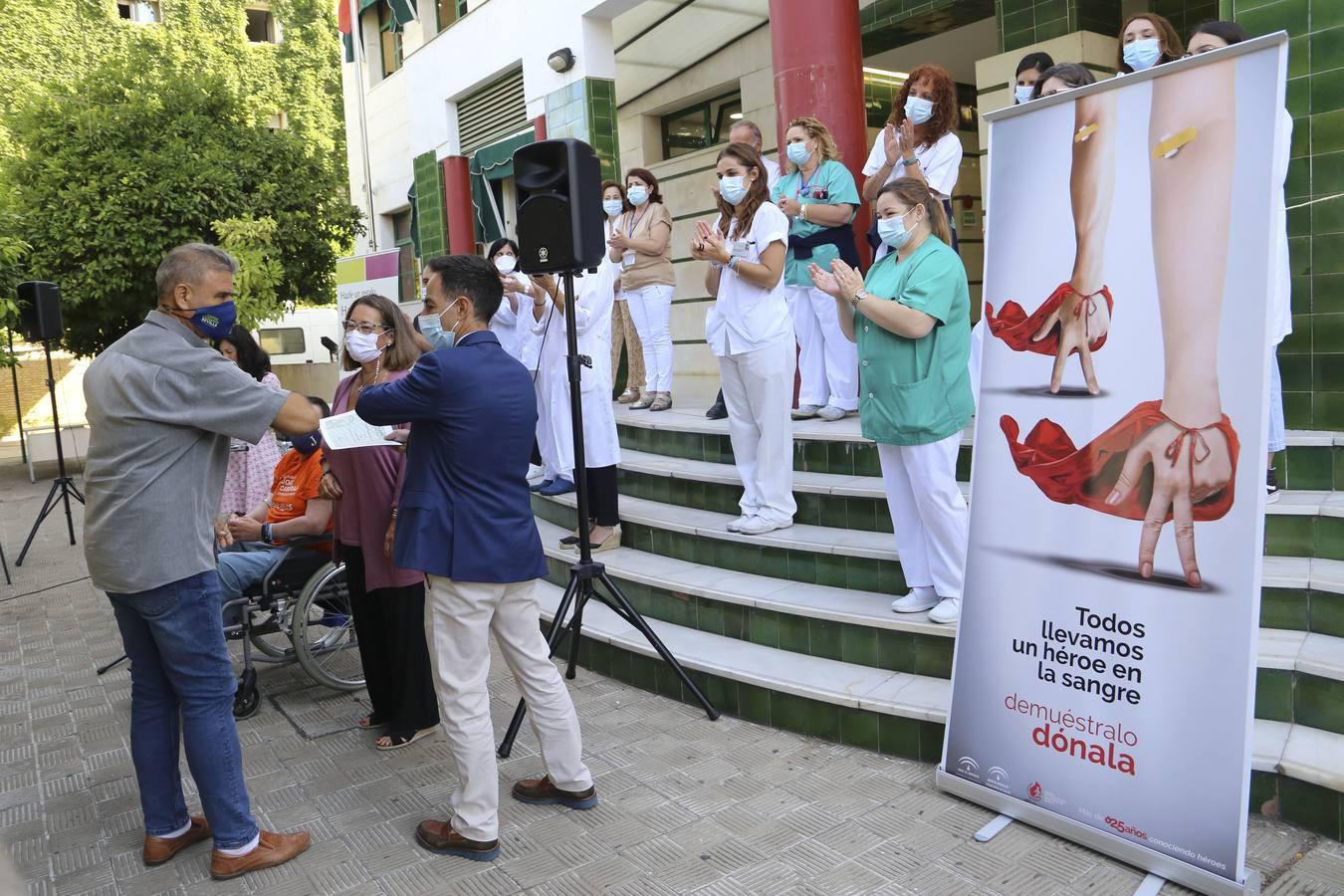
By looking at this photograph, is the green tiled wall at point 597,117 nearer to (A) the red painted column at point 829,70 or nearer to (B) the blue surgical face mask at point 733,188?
(A) the red painted column at point 829,70

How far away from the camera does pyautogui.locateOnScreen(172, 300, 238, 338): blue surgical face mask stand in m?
3.13

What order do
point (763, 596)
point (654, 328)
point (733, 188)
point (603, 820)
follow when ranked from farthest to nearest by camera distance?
point (654, 328) < point (733, 188) < point (763, 596) < point (603, 820)

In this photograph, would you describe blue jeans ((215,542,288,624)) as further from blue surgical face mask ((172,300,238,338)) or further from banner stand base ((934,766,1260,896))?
banner stand base ((934,766,1260,896))

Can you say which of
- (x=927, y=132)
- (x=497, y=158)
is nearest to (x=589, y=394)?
(x=927, y=132)

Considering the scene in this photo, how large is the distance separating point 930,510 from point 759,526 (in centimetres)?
122

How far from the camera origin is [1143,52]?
13.2ft

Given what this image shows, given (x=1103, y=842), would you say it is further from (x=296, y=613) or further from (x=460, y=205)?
(x=460, y=205)

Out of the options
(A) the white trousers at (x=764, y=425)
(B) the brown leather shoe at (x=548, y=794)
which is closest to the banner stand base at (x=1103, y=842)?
(B) the brown leather shoe at (x=548, y=794)

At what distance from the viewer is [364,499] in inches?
161

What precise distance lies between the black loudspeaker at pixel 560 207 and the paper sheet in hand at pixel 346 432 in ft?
4.00

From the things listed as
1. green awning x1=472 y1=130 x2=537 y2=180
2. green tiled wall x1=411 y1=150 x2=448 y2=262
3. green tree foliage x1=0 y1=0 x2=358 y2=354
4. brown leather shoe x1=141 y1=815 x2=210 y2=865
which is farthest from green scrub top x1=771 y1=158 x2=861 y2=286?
green tree foliage x1=0 y1=0 x2=358 y2=354

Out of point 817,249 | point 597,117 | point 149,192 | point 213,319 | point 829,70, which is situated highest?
point 149,192

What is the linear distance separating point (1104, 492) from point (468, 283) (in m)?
2.08

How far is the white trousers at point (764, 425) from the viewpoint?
4.99 meters
